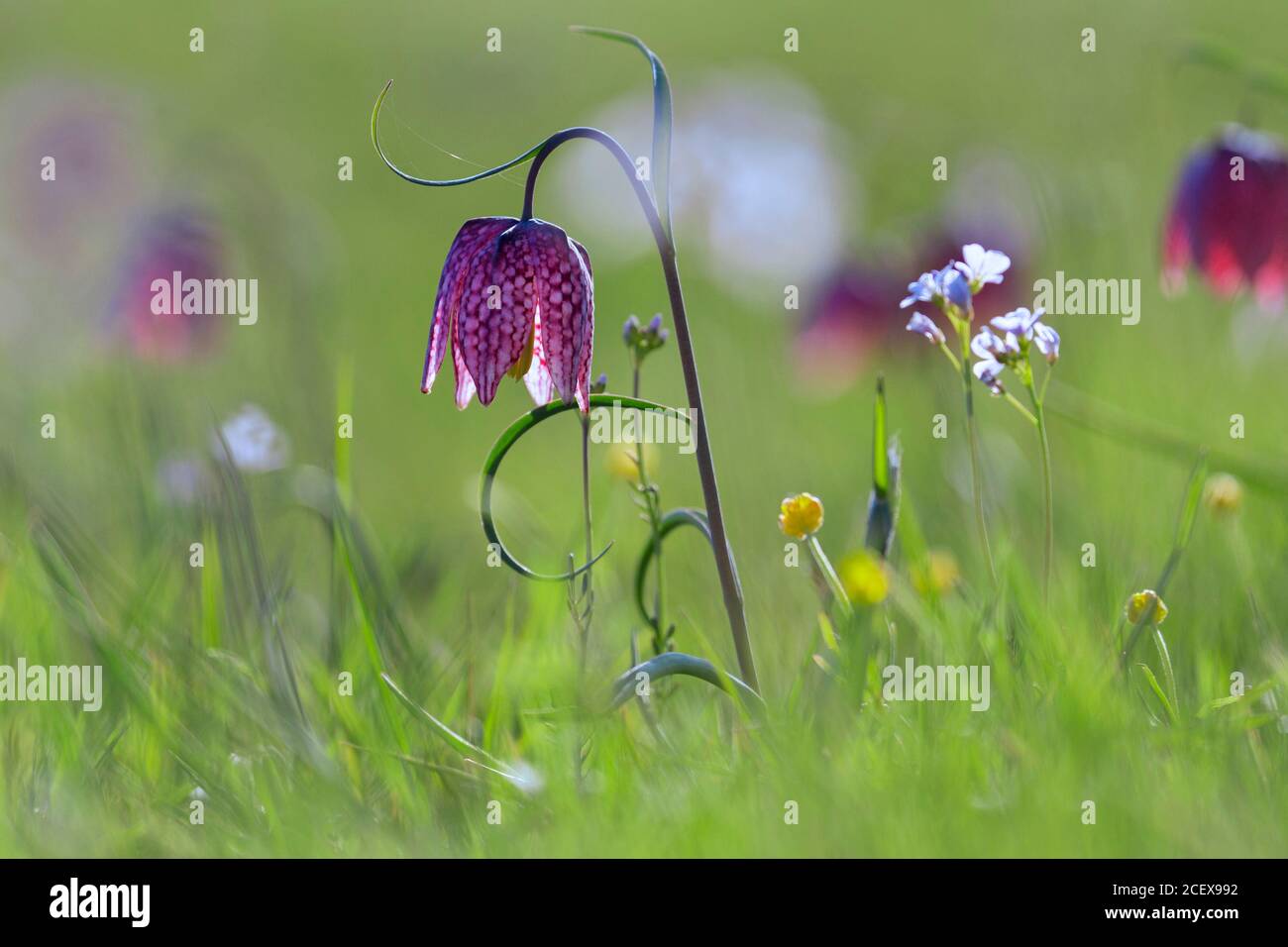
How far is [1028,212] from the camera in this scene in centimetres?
347

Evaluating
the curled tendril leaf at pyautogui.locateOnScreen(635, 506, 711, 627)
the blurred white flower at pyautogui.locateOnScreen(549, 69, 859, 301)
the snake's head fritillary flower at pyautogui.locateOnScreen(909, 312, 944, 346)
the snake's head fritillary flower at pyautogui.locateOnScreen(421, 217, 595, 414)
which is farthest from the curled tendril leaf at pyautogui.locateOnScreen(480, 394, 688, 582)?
the blurred white flower at pyautogui.locateOnScreen(549, 69, 859, 301)

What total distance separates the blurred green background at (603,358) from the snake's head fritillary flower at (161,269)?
9 centimetres

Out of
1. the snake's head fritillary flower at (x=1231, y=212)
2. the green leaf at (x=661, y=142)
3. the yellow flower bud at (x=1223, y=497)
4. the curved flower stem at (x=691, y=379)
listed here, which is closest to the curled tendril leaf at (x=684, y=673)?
the curved flower stem at (x=691, y=379)

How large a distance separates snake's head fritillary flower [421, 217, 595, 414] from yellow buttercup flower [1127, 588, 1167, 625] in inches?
21.5

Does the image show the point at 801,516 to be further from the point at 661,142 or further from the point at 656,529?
the point at 661,142

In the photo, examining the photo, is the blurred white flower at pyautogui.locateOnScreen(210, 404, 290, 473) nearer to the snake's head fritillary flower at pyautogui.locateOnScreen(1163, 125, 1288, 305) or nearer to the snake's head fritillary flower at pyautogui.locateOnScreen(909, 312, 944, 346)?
the snake's head fritillary flower at pyautogui.locateOnScreen(909, 312, 944, 346)

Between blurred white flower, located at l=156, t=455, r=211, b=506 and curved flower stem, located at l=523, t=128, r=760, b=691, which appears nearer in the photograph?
curved flower stem, located at l=523, t=128, r=760, b=691

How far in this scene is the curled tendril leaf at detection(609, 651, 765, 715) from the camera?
1288 millimetres

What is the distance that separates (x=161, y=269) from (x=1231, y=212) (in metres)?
1.98

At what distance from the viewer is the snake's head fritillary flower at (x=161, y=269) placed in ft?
9.55

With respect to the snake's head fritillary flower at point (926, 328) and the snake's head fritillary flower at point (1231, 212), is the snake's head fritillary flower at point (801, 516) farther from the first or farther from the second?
the snake's head fritillary flower at point (1231, 212)

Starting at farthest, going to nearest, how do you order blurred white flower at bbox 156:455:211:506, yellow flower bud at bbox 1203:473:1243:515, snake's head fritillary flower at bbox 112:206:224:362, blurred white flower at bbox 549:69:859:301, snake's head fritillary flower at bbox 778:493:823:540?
blurred white flower at bbox 549:69:859:301 → snake's head fritillary flower at bbox 112:206:224:362 → blurred white flower at bbox 156:455:211:506 → yellow flower bud at bbox 1203:473:1243:515 → snake's head fritillary flower at bbox 778:493:823:540

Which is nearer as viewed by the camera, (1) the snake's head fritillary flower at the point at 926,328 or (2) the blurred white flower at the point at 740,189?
(1) the snake's head fritillary flower at the point at 926,328
